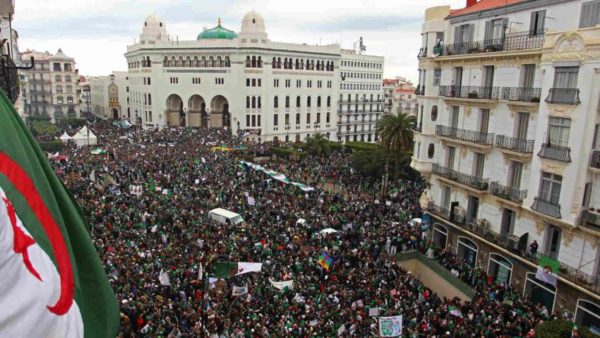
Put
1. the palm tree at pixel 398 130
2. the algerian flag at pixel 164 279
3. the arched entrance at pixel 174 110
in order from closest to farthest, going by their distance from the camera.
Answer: the algerian flag at pixel 164 279
the palm tree at pixel 398 130
the arched entrance at pixel 174 110

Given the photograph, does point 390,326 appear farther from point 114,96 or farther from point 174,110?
point 114,96

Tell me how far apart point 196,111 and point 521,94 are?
66.4 m

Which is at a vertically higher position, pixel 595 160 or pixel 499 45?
pixel 499 45

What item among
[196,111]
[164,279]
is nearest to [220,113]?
[196,111]

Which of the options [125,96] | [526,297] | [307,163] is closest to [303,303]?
[526,297]

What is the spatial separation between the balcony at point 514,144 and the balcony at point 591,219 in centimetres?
382

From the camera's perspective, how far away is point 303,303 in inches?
737

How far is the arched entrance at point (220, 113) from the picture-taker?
8006 centimetres

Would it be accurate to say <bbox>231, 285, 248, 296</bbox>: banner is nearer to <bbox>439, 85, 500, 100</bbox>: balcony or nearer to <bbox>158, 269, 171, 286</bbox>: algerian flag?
<bbox>158, 269, 171, 286</bbox>: algerian flag

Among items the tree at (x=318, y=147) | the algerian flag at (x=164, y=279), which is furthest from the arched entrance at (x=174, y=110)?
the algerian flag at (x=164, y=279)

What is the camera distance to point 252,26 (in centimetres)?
7381

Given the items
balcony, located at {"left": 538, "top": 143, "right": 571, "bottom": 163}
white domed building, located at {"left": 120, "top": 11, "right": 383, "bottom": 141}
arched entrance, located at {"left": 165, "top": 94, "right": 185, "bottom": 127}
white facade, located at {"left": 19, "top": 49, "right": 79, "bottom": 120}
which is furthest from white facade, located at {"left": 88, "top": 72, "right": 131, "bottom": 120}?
balcony, located at {"left": 538, "top": 143, "right": 571, "bottom": 163}

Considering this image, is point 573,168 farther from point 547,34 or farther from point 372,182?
point 372,182

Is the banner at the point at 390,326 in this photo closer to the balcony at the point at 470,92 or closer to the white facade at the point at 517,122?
the white facade at the point at 517,122
